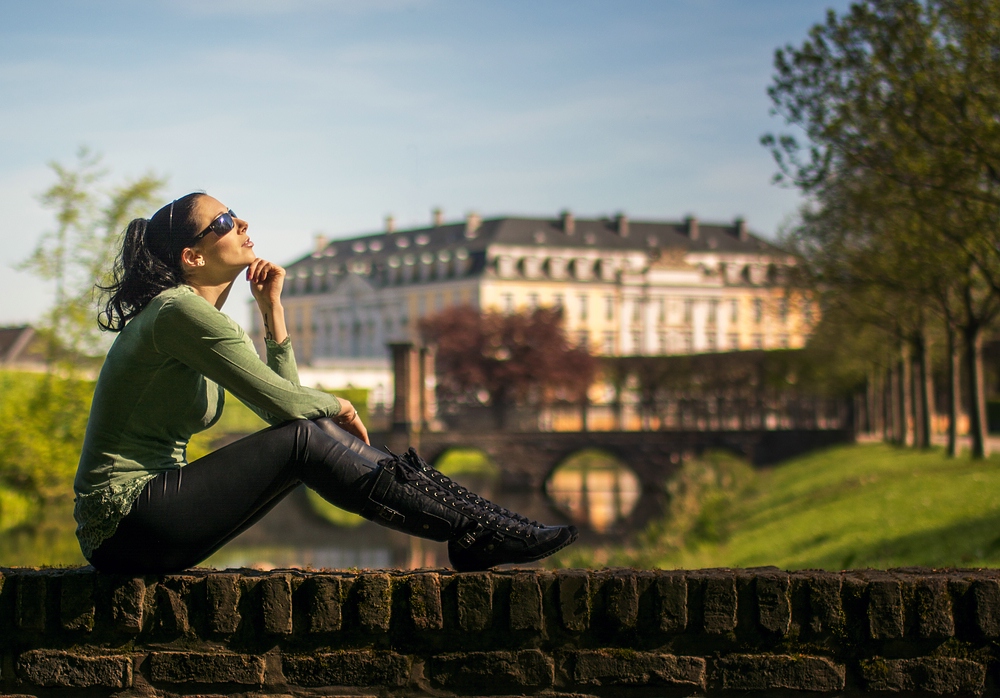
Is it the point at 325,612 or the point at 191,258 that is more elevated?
the point at 191,258

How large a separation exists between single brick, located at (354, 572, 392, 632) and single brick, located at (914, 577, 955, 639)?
1.49m

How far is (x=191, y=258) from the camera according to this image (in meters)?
3.83

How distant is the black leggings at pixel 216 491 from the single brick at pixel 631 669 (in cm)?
79

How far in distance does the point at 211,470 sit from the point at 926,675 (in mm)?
2115

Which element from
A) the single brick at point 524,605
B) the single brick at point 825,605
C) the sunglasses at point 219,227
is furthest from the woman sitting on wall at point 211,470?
the single brick at point 825,605

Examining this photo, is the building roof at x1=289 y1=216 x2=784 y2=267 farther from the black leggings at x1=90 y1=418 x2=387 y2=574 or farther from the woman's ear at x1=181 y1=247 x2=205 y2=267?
the black leggings at x1=90 y1=418 x2=387 y2=574

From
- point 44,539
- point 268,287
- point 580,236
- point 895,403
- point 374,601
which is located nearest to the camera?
point 374,601

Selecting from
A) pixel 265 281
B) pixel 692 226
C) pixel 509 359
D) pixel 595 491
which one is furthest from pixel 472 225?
pixel 265 281

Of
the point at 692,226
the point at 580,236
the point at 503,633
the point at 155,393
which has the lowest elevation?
the point at 503,633

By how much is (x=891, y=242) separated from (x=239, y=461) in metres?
21.4

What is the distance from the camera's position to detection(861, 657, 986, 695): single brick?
3371 millimetres

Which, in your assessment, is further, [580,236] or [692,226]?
[692,226]

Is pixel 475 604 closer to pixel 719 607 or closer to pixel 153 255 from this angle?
pixel 719 607

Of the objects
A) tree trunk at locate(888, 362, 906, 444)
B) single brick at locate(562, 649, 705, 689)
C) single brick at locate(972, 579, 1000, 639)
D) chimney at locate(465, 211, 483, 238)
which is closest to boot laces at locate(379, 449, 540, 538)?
single brick at locate(562, 649, 705, 689)
